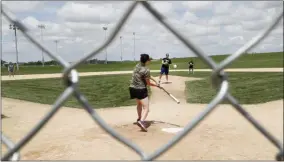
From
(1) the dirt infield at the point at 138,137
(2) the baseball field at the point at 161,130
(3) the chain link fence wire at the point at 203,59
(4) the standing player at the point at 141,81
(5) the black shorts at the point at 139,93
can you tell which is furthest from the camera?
(5) the black shorts at the point at 139,93

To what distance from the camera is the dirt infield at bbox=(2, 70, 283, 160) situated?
4898 millimetres

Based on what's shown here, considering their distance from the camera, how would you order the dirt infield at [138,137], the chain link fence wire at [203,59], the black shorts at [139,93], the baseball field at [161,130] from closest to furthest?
1. the chain link fence wire at [203,59]
2. the baseball field at [161,130]
3. the dirt infield at [138,137]
4. the black shorts at [139,93]

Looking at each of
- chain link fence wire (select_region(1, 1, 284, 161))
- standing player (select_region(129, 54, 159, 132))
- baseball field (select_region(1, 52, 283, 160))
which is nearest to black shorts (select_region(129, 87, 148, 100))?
standing player (select_region(129, 54, 159, 132))

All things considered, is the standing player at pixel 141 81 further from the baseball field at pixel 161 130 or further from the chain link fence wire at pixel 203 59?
the chain link fence wire at pixel 203 59

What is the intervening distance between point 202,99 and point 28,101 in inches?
227

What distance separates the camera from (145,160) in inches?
42.1

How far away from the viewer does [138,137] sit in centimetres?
622

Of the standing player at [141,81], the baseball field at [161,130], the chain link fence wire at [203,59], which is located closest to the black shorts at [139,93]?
the standing player at [141,81]

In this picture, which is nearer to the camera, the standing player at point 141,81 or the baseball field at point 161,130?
the baseball field at point 161,130

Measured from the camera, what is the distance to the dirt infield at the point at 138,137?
4.90 meters

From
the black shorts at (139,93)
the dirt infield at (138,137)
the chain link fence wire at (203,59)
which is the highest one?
the chain link fence wire at (203,59)

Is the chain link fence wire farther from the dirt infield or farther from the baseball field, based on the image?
the dirt infield

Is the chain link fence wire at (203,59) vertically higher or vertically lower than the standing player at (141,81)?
higher

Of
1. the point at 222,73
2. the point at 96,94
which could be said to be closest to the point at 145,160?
the point at 222,73
